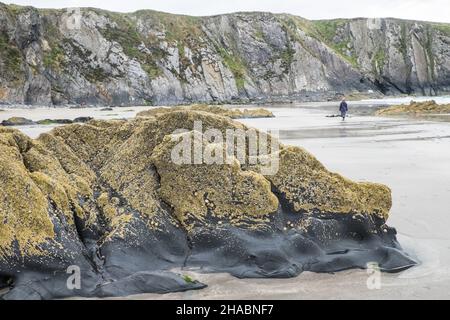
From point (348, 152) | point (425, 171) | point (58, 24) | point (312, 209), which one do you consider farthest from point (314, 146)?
point (58, 24)

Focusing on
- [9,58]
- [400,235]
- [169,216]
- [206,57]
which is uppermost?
[206,57]

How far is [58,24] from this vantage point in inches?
3356

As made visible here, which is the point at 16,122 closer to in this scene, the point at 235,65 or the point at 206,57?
the point at 206,57

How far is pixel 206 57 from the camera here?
327 feet

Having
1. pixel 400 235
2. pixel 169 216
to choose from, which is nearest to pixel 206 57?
pixel 400 235

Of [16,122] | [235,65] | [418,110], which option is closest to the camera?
[16,122]

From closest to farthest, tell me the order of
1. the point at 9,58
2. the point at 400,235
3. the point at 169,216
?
1. the point at 169,216
2. the point at 400,235
3. the point at 9,58

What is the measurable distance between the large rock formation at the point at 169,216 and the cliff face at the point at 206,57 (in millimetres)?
62027

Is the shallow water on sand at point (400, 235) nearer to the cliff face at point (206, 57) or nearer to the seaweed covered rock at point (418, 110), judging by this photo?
the seaweed covered rock at point (418, 110)

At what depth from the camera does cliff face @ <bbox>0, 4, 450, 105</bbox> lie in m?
76.4

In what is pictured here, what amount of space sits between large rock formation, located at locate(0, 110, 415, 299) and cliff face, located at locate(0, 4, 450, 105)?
6203 cm

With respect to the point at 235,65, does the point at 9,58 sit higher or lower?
lower

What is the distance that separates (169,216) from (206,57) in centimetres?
9501

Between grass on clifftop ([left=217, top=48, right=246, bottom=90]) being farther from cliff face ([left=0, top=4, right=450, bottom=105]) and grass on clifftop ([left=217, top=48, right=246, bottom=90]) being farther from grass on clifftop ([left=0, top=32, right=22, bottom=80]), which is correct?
grass on clifftop ([left=0, top=32, right=22, bottom=80])
